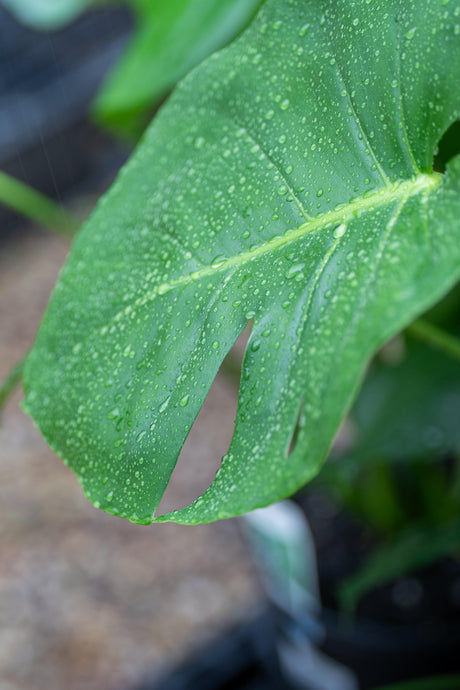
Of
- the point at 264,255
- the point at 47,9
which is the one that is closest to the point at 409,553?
the point at 264,255

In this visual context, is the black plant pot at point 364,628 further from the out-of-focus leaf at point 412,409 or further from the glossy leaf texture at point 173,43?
the glossy leaf texture at point 173,43

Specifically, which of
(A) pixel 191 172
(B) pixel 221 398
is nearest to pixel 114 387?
(A) pixel 191 172

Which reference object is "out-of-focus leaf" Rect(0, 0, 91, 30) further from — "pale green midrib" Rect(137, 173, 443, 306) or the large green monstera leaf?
"pale green midrib" Rect(137, 173, 443, 306)

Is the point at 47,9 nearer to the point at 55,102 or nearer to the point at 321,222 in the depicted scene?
the point at 321,222

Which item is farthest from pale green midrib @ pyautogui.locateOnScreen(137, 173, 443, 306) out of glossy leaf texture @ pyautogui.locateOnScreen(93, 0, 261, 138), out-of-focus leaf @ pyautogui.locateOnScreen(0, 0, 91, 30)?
out-of-focus leaf @ pyautogui.locateOnScreen(0, 0, 91, 30)

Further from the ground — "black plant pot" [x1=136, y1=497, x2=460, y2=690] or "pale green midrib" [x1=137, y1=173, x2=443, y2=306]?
"pale green midrib" [x1=137, y1=173, x2=443, y2=306]

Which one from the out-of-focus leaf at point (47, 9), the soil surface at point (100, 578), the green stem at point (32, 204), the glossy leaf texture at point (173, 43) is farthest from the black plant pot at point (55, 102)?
the glossy leaf texture at point (173, 43)
